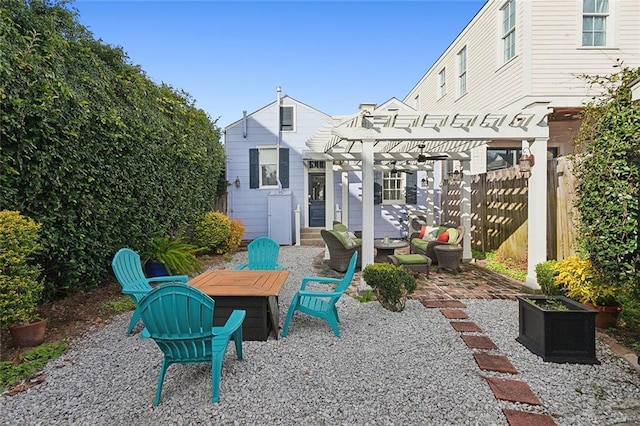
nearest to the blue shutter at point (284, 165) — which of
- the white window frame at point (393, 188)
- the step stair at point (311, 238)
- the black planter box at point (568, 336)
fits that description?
the step stair at point (311, 238)

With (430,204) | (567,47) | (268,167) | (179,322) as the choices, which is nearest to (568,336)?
(179,322)

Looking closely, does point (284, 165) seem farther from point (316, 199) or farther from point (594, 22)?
point (594, 22)

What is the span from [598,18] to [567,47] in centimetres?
96

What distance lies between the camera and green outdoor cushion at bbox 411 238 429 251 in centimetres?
772

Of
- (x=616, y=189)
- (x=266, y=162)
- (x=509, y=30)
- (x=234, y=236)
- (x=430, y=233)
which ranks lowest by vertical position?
(x=234, y=236)

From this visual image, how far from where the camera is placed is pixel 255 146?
1148 centimetres

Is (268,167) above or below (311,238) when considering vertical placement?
above

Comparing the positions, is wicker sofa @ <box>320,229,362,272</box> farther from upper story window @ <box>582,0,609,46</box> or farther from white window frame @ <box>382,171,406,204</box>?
upper story window @ <box>582,0,609,46</box>

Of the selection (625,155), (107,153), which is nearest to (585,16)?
(625,155)

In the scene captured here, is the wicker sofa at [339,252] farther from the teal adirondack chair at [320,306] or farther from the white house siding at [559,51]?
the white house siding at [559,51]

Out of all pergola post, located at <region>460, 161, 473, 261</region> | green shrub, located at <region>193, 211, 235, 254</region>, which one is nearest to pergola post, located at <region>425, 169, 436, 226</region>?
pergola post, located at <region>460, 161, 473, 261</region>

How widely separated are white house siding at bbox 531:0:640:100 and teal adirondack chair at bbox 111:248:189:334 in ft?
27.9

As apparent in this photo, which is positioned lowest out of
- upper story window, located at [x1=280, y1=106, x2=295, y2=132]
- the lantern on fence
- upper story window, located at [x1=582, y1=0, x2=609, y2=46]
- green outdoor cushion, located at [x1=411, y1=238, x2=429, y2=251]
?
green outdoor cushion, located at [x1=411, y1=238, x2=429, y2=251]

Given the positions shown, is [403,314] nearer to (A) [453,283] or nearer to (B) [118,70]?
(A) [453,283]
